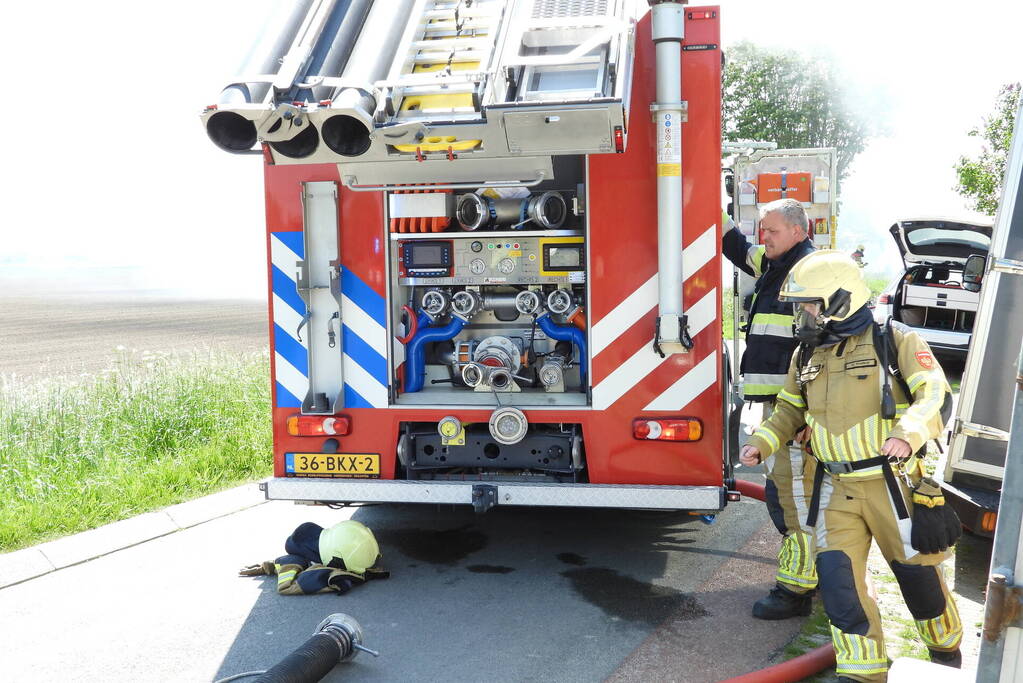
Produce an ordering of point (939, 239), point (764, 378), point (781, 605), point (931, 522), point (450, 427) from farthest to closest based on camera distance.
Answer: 1. point (939, 239)
2. point (450, 427)
3. point (764, 378)
4. point (781, 605)
5. point (931, 522)

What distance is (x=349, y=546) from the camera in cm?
486

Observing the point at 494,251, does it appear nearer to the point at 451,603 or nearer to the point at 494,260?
the point at 494,260

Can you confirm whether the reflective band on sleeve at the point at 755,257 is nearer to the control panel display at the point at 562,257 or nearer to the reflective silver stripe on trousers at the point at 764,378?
the reflective silver stripe on trousers at the point at 764,378

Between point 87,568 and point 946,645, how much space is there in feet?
14.2

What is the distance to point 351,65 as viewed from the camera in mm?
4258

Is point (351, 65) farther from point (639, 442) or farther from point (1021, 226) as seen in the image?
point (1021, 226)

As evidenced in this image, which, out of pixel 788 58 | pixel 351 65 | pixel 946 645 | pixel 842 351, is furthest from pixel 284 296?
pixel 788 58

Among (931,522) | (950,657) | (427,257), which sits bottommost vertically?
(950,657)

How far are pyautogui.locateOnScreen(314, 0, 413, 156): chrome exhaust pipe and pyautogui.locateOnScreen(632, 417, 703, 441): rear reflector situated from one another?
6.31 feet

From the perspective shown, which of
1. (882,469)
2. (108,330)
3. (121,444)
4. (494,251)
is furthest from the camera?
(108,330)

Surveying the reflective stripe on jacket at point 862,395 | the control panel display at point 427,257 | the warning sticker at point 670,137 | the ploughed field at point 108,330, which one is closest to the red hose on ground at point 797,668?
the reflective stripe on jacket at point 862,395

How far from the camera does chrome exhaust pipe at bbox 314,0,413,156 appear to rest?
12.3ft

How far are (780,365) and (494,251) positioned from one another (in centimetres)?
156

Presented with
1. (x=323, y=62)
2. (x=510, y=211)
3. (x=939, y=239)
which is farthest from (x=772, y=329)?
(x=939, y=239)
